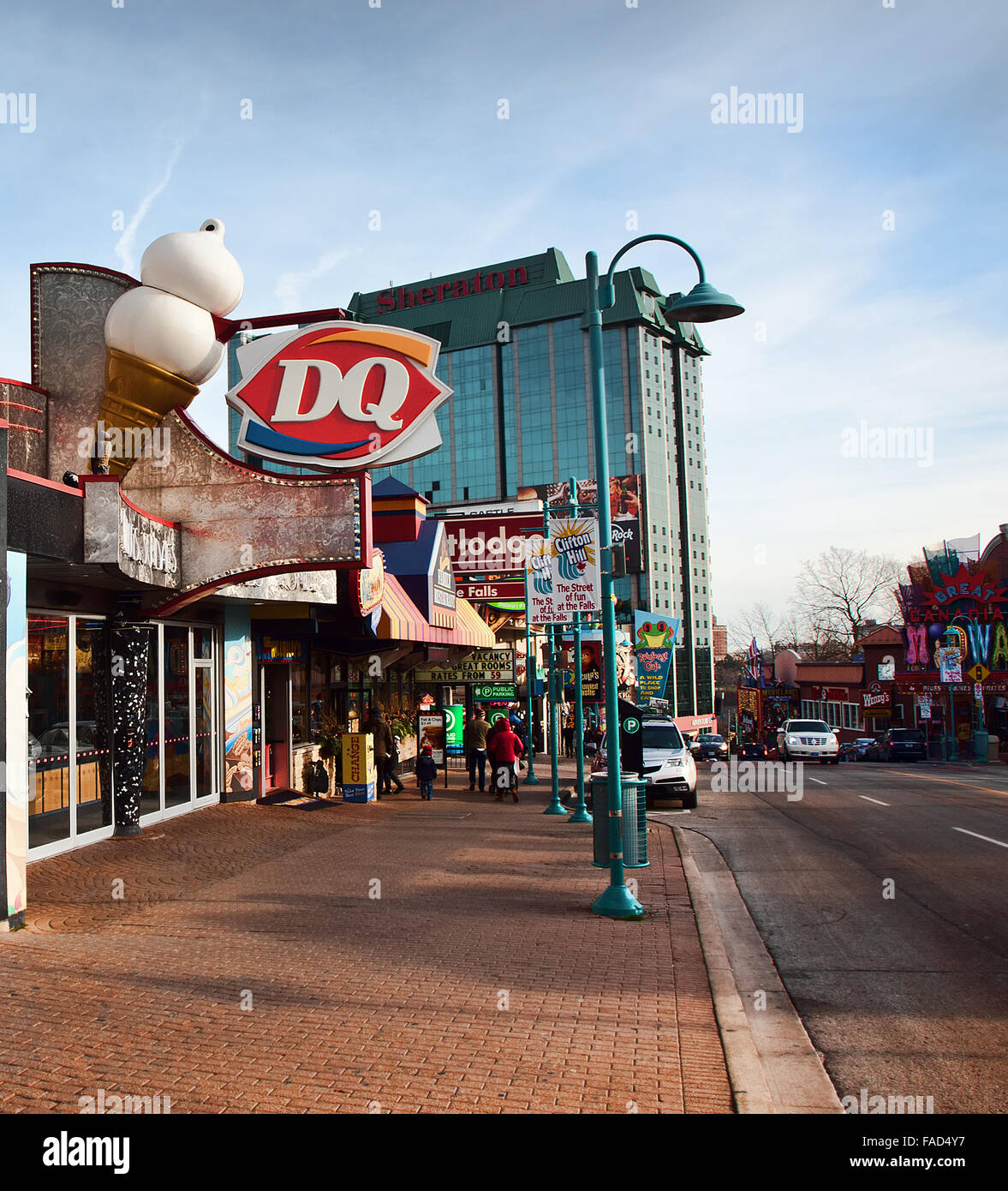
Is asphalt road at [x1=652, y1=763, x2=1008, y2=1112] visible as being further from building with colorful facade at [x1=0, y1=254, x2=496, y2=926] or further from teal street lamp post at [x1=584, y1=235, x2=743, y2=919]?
building with colorful facade at [x1=0, y1=254, x2=496, y2=926]

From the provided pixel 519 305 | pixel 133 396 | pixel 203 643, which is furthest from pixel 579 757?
pixel 519 305

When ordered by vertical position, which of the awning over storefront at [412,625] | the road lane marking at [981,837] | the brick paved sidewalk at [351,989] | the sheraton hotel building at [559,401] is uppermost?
the sheraton hotel building at [559,401]

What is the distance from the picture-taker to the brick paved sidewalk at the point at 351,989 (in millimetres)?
5359

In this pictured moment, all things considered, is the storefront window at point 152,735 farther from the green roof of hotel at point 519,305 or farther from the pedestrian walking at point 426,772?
the green roof of hotel at point 519,305

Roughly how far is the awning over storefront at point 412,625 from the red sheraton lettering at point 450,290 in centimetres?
11738

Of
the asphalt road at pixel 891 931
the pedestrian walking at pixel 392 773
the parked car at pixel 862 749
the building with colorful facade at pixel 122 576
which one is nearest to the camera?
the asphalt road at pixel 891 931

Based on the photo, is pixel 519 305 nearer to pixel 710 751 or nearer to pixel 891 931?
pixel 710 751

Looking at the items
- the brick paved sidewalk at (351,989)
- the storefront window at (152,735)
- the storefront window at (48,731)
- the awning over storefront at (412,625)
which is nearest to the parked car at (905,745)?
the awning over storefront at (412,625)

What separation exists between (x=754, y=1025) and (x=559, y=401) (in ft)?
424

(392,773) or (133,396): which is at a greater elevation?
(133,396)

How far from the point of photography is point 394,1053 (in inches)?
230

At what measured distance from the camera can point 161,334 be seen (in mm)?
12727

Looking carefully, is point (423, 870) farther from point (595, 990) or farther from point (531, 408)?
point (531, 408)
